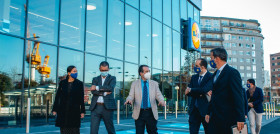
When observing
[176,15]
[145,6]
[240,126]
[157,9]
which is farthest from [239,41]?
[240,126]

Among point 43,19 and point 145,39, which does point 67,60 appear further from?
point 145,39

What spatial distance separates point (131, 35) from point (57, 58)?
605 cm

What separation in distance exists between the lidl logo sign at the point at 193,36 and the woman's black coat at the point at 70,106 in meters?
19.2

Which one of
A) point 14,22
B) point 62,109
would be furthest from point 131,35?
point 62,109

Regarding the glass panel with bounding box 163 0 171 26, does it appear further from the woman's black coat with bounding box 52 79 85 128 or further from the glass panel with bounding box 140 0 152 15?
the woman's black coat with bounding box 52 79 85 128

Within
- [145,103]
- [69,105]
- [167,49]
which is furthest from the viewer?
[167,49]

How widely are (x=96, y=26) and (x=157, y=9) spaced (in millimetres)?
Answer: 6920

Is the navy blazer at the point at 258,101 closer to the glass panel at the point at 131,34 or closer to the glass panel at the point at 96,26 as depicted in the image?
the glass panel at the point at 96,26

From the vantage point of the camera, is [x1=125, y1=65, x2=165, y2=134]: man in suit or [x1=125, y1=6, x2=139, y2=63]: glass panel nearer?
[x1=125, y1=65, x2=165, y2=134]: man in suit

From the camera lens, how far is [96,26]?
1473 cm

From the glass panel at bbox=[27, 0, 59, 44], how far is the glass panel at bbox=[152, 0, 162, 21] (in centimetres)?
876

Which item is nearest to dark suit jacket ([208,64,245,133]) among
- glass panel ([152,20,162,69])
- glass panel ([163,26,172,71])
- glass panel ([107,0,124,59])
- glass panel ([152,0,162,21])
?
glass panel ([107,0,124,59])

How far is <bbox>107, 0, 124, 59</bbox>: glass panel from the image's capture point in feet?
51.4

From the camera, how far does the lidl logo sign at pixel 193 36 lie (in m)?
23.6
